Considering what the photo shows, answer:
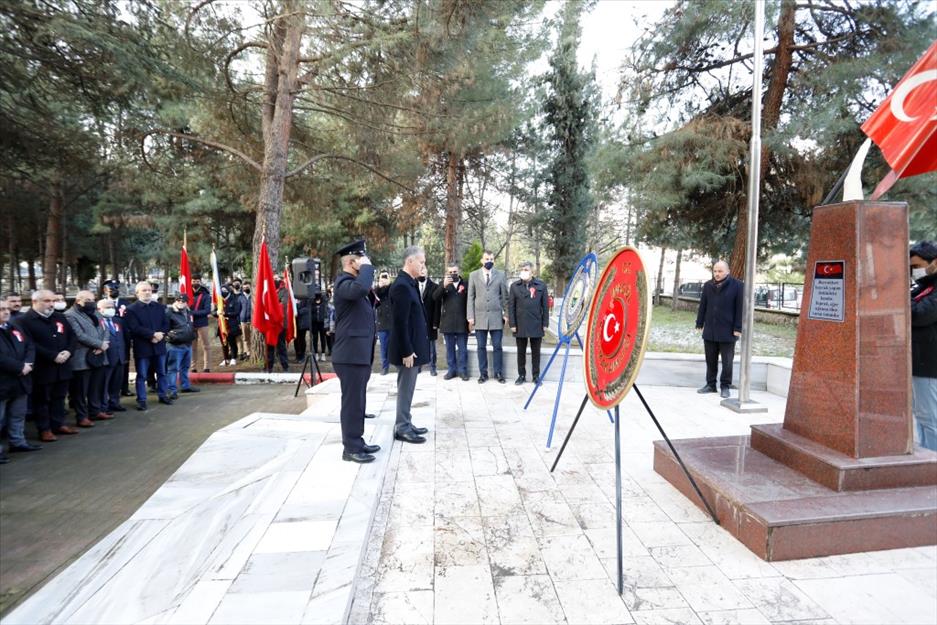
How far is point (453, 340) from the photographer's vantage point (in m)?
7.79

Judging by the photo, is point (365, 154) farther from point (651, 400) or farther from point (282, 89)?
point (651, 400)

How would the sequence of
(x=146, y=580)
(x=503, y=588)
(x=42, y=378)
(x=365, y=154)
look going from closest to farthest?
1. (x=503, y=588)
2. (x=146, y=580)
3. (x=42, y=378)
4. (x=365, y=154)

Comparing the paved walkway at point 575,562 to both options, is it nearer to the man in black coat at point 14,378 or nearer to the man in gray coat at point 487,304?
the man in gray coat at point 487,304

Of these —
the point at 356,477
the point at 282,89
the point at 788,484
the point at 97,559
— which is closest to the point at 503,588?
the point at 356,477

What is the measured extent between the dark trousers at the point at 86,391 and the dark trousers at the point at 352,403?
4.40 meters

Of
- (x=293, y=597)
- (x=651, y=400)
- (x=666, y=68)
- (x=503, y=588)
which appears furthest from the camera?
(x=666, y=68)

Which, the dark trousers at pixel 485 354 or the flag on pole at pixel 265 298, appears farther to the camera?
the flag on pole at pixel 265 298

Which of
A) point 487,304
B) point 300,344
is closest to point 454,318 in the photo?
point 487,304

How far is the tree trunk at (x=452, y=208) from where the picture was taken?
16.7 metres

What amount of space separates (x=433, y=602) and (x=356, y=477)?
1.49 metres

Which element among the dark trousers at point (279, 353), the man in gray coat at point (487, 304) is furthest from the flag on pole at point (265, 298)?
the man in gray coat at point (487, 304)

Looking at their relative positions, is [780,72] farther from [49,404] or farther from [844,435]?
[49,404]

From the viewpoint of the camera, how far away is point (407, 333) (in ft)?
14.3

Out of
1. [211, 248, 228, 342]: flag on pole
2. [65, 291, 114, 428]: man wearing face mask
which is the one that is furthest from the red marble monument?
[211, 248, 228, 342]: flag on pole
